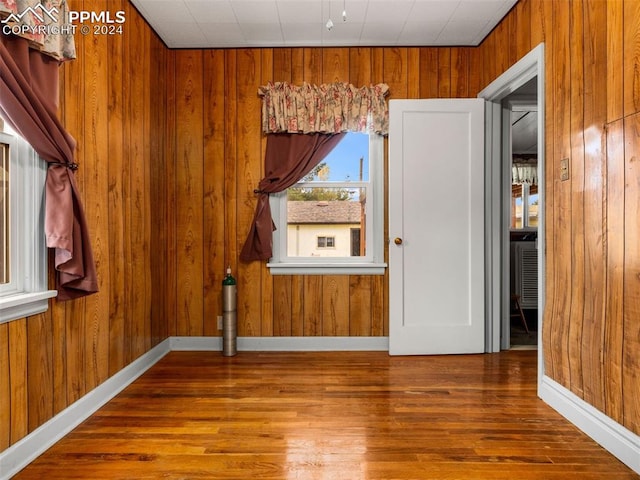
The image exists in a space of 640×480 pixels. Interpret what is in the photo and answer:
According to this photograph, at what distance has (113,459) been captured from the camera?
5.89ft

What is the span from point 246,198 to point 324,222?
71cm

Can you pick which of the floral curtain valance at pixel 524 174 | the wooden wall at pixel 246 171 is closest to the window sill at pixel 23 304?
the wooden wall at pixel 246 171

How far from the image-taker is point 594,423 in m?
1.97

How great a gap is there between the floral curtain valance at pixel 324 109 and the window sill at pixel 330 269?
3.73 feet

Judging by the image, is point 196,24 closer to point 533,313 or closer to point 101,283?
point 101,283

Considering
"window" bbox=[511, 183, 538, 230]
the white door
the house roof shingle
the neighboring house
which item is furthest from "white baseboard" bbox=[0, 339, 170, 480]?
"window" bbox=[511, 183, 538, 230]

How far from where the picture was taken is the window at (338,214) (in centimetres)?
349

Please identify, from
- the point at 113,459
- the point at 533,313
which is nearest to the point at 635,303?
the point at 113,459

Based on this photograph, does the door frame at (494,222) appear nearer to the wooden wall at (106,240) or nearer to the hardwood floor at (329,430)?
the hardwood floor at (329,430)

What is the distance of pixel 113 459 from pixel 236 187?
2.22m

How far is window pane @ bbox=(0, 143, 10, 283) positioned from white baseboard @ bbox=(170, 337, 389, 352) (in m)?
1.87

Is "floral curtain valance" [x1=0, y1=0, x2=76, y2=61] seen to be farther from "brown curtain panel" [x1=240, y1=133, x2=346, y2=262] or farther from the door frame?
the door frame

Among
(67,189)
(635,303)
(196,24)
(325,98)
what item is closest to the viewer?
(635,303)

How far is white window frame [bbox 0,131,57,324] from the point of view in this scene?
1760 millimetres
